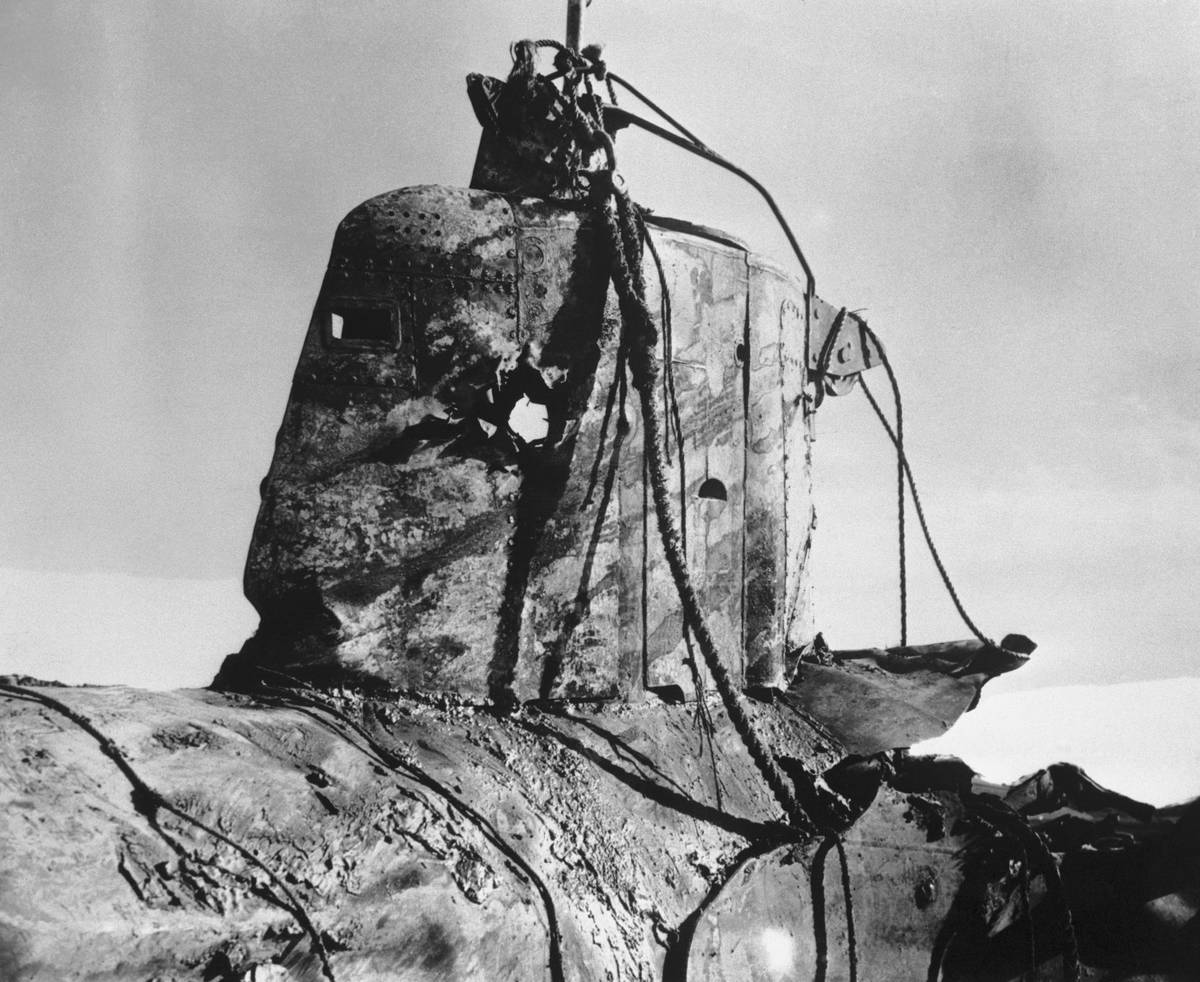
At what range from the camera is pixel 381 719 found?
372 cm

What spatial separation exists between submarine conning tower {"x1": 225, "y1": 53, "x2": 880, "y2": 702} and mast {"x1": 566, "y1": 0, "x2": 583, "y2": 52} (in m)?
0.56

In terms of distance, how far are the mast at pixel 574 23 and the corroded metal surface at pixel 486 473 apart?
1030 mm

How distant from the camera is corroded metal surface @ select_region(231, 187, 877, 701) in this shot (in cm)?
397

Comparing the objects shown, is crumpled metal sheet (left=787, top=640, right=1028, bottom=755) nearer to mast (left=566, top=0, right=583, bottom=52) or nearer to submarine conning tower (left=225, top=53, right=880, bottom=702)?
submarine conning tower (left=225, top=53, right=880, bottom=702)

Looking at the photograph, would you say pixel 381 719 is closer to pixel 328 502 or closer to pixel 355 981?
pixel 328 502

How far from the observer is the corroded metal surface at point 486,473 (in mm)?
3973

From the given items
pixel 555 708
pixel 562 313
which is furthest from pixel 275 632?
pixel 562 313

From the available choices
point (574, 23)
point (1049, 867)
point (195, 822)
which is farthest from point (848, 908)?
point (574, 23)

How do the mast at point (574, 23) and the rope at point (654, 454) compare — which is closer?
the rope at point (654, 454)

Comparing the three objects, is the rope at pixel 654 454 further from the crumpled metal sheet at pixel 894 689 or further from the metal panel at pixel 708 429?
the crumpled metal sheet at pixel 894 689

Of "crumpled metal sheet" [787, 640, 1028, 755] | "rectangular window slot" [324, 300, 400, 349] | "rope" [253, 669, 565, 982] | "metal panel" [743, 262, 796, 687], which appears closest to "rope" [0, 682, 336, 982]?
"rope" [253, 669, 565, 982]

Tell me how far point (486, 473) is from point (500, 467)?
0.06 meters

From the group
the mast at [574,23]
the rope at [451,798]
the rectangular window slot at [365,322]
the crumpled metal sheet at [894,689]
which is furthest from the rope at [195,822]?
the mast at [574,23]

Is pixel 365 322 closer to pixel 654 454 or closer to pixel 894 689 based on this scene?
pixel 654 454
